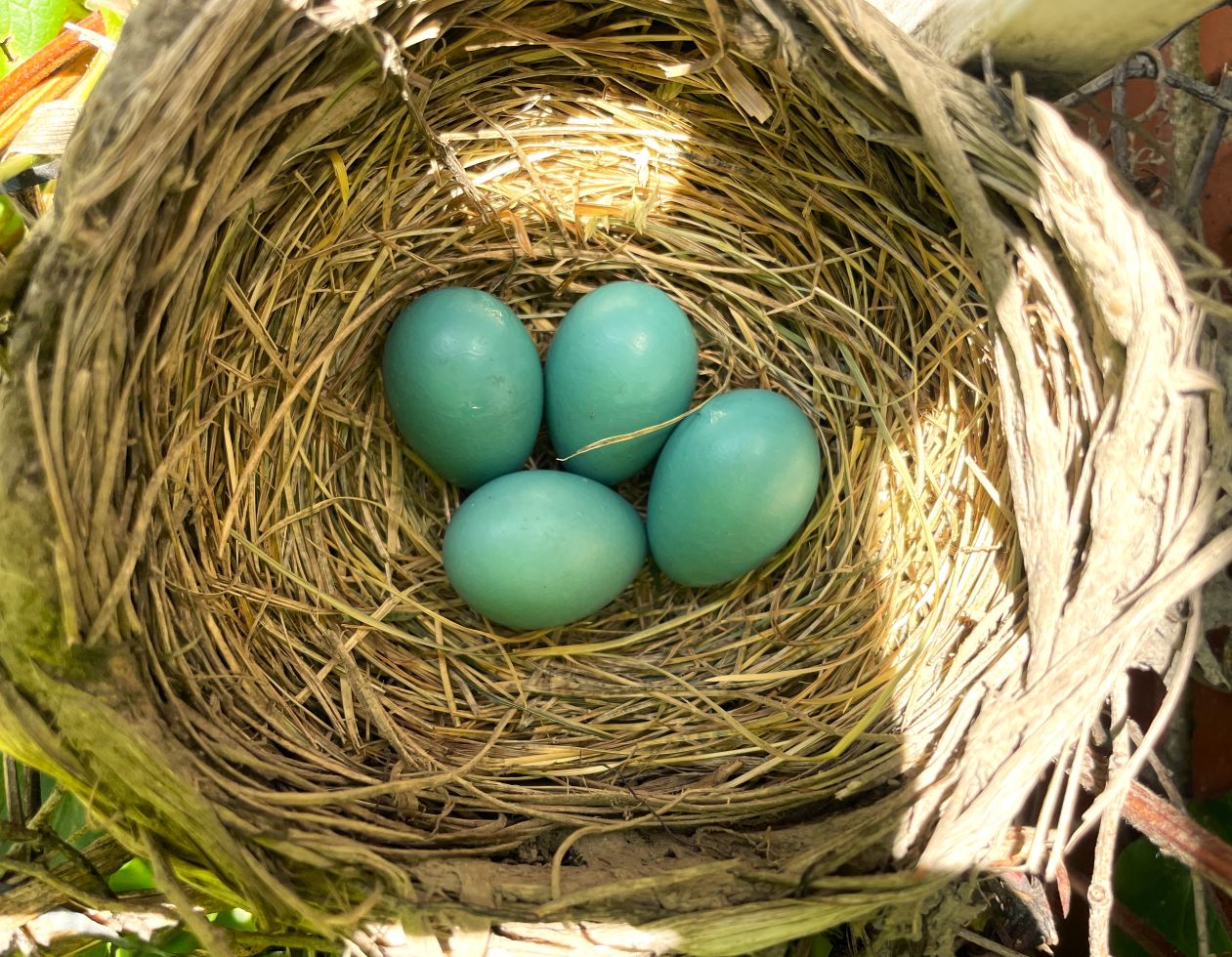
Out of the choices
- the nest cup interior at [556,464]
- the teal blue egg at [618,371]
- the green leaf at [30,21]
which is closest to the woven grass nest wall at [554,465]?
the nest cup interior at [556,464]

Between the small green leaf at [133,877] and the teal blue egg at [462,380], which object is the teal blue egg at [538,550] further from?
the small green leaf at [133,877]

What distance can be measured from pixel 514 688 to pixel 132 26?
29.5 inches

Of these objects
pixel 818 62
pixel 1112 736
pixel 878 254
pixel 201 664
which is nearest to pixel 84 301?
pixel 201 664

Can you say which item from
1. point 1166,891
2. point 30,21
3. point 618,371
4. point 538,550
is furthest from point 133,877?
point 1166,891

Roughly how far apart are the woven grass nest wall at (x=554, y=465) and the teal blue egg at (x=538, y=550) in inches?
2.9

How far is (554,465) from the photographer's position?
125 centimetres

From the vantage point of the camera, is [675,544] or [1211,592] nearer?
[1211,592]

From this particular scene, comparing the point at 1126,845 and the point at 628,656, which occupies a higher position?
the point at 628,656

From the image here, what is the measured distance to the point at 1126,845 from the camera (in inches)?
43.3

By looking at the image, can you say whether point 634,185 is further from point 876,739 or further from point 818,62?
point 876,739

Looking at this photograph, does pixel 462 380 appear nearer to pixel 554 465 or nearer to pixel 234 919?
pixel 554 465

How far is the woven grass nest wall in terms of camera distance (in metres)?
0.78

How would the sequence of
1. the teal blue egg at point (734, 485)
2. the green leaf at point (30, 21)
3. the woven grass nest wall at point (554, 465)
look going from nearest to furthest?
1. the woven grass nest wall at point (554, 465)
2. the green leaf at point (30, 21)
3. the teal blue egg at point (734, 485)

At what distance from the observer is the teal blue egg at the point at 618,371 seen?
107 cm
